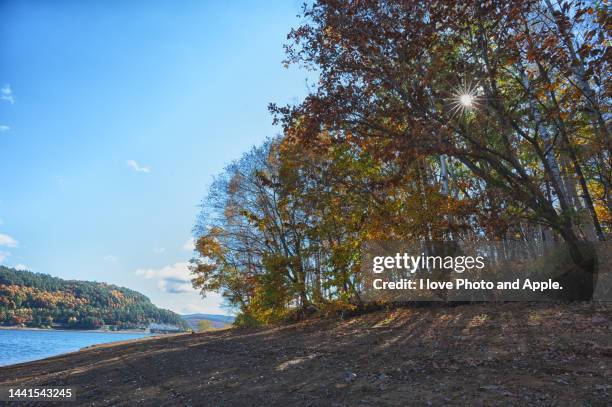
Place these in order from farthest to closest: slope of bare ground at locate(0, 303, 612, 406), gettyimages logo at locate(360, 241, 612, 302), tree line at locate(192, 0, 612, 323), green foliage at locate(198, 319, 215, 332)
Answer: green foliage at locate(198, 319, 215, 332)
gettyimages logo at locate(360, 241, 612, 302)
tree line at locate(192, 0, 612, 323)
slope of bare ground at locate(0, 303, 612, 406)

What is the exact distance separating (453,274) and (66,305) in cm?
13788

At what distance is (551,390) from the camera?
16.0 feet

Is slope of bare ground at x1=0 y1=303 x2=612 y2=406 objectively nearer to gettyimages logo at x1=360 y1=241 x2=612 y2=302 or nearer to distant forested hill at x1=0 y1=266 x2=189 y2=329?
gettyimages logo at x1=360 y1=241 x2=612 y2=302

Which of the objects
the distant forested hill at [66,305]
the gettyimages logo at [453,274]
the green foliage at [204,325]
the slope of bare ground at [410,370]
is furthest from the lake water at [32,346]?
the distant forested hill at [66,305]

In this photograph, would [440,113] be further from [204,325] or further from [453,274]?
[204,325]

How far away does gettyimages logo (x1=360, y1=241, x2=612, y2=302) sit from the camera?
14.3 metres

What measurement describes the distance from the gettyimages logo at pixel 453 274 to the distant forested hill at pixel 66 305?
122899 mm

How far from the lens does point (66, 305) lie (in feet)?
402

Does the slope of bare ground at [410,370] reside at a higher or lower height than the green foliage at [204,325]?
higher

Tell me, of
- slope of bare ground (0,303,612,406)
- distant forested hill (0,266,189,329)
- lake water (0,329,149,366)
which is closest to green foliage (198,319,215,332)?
lake water (0,329,149,366)

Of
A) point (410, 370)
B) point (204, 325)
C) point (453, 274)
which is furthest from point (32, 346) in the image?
point (410, 370)

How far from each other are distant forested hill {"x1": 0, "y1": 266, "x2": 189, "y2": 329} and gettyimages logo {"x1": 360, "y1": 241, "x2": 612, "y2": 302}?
123m

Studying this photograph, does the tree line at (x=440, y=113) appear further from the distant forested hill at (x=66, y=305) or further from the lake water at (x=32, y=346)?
the distant forested hill at (x=66, y=305)

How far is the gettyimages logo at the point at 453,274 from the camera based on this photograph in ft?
47.0
